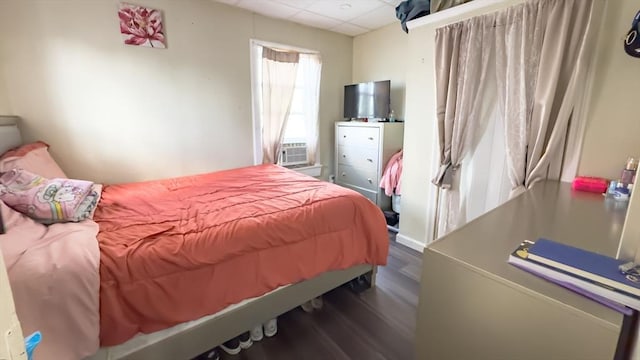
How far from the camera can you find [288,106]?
341 cm

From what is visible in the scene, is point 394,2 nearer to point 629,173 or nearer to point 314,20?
point 314,20

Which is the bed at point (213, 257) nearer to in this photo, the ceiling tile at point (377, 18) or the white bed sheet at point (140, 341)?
the white bed sheet at point (140, 341)

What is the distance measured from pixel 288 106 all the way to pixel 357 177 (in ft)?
4.17

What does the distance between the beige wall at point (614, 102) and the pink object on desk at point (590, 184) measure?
145mm

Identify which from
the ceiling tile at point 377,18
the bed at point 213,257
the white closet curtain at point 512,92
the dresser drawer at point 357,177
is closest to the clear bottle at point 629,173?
the white closet curtain at point 512,92

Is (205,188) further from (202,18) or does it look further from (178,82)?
(202,18)

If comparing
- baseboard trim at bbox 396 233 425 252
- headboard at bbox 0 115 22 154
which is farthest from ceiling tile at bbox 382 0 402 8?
headboard at bbox 0 115 22 154

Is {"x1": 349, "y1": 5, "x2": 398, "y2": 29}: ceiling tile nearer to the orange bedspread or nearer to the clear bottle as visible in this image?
the orange bedspread

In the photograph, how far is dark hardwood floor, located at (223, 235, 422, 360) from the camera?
1.52 metres

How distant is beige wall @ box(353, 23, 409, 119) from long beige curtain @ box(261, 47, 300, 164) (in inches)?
39.1

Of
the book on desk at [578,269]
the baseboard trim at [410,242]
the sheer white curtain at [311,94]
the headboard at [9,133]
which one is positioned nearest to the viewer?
the book on desk at [578,269]

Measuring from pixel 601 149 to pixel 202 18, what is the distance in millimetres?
3349

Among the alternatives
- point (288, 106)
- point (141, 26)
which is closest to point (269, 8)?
point (288, 106)

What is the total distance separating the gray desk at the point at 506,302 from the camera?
573 millimetres
